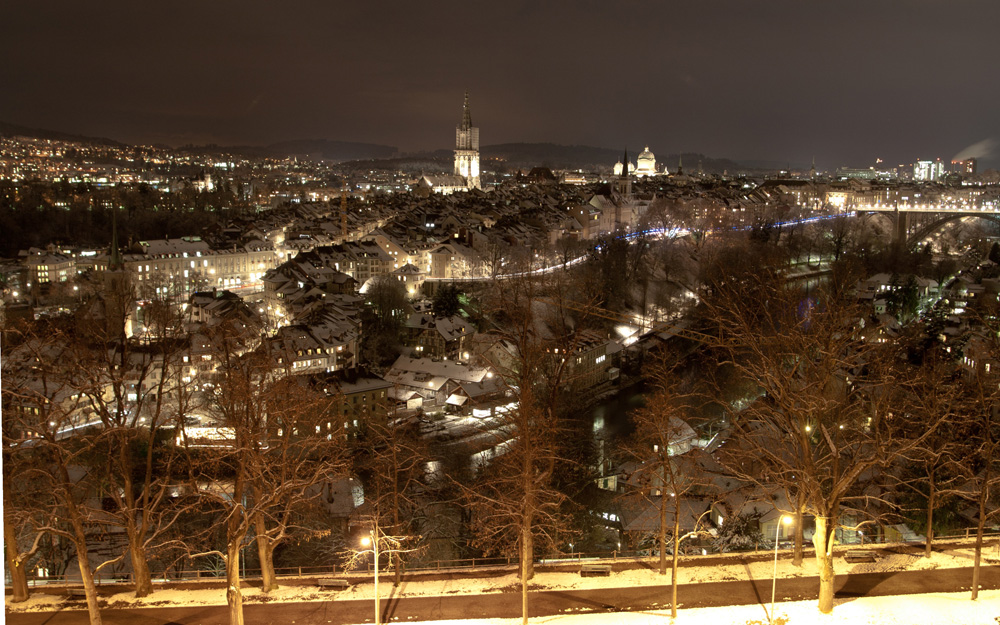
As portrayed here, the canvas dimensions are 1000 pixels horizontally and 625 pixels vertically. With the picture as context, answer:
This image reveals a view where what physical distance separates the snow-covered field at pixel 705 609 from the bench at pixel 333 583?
0.18ft

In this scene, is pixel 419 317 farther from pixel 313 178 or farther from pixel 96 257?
pixel 313 178

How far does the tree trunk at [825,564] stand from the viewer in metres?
4.32

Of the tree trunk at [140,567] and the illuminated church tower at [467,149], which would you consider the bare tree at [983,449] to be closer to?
the tree trunk at [140,567]

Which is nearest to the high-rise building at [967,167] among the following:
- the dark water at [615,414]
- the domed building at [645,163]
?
the domed building at [645,163]

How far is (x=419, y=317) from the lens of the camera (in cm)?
1555

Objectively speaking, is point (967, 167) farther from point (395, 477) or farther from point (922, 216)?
point (395, 477)

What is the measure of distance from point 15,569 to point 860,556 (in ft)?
17.7

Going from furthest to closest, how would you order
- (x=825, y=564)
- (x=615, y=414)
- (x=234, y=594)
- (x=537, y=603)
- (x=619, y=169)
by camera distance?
(x=619, y=169) < (x=615, y=414) < (x=537, y=603) < (x=825, y=564) < (x=234, y=594)

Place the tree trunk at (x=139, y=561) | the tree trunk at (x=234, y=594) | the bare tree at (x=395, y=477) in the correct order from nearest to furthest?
the tree trunk at (x=234, y=594) → the tree trunk at (x=139, y=561) → the bare tree at (x=395, y=477)

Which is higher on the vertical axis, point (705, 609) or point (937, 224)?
point (937, 224)

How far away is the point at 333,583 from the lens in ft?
15.9

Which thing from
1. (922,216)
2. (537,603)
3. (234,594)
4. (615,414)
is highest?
(922,216)

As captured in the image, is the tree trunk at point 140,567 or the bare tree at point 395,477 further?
the bare tree at point 395,477

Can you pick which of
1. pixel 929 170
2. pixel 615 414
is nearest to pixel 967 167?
pixel 929 170
